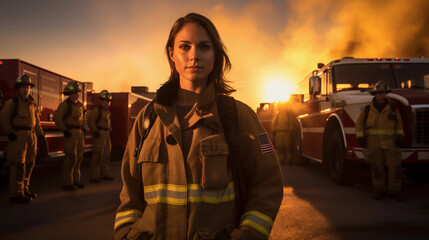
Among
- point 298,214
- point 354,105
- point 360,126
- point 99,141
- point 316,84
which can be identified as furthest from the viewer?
point 99,141

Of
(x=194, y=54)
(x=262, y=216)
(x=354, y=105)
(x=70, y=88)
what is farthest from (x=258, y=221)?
(x=70, y=88)

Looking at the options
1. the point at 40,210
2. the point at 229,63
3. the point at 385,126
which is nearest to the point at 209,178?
the point at 229,63

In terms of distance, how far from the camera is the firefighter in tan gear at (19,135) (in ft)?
18.9

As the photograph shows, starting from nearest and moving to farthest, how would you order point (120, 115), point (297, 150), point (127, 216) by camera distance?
point (127, 216), point (297, 150), point (120, 115)

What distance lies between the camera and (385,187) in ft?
20.1

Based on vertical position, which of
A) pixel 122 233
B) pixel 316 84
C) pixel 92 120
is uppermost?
pixel 316 84

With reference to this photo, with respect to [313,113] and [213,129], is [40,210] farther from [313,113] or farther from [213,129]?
[313,113]

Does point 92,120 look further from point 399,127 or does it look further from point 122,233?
point 122,233

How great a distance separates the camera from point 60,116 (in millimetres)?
7004

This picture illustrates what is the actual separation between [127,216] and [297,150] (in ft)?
33.0

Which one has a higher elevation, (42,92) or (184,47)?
(42,92)

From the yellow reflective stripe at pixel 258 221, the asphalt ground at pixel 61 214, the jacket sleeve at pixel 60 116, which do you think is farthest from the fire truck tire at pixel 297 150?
the yellow reflective stripe at pixel 258 221

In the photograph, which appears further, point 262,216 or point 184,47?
point 184,47

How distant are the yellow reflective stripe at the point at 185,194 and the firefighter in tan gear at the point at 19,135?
5.31 meters
